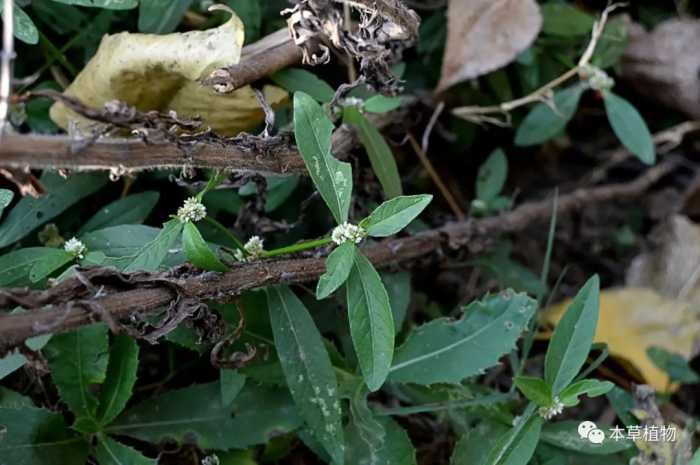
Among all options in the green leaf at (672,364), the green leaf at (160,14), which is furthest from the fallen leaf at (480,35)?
the green leaf at (672,364)

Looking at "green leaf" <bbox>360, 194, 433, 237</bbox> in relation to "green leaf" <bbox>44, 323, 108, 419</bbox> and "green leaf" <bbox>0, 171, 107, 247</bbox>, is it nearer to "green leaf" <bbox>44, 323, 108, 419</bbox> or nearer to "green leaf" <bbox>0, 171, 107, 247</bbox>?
"green leaf" <bbox>44, 323, 108, 419</bbox>

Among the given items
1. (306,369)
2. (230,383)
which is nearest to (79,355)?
(230,383)

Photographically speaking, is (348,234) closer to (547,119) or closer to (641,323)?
(547,119)

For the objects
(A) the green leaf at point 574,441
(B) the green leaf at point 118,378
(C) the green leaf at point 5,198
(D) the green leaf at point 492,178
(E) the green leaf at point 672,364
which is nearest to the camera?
(C) the green leaf at point 5,198

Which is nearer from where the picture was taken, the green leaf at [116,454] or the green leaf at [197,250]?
the green leaf at [197,250]

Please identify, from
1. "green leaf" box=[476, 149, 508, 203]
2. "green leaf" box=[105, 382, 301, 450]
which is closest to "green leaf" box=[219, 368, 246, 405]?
"green leaf" box=[105, 382, 301, 450]

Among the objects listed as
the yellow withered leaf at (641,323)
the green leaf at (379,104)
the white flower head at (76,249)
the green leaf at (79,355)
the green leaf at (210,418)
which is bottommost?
the yellow withered leaf at (641,323)

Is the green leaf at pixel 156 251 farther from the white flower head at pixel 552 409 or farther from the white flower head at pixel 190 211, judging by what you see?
the white flower head at pixel 552 409
